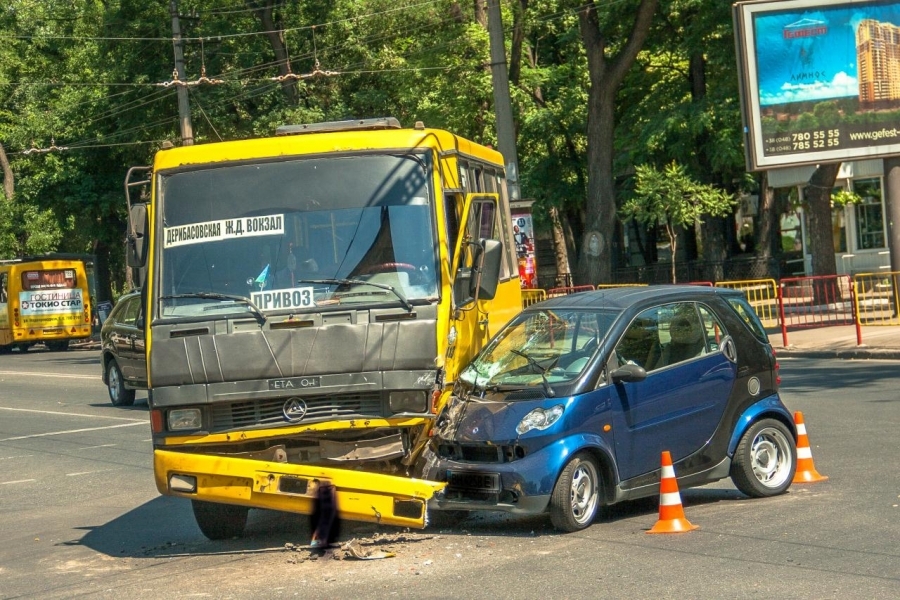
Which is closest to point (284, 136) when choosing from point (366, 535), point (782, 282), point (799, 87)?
point (366, 535)

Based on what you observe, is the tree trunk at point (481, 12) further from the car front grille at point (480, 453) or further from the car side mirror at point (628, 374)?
the car front grille at point (480, 453)

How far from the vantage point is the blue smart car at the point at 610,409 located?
8312 millimetres

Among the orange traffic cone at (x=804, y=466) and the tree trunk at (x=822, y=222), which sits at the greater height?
the tree trunk at (x=822, y=222)

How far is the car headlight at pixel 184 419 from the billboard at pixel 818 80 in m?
18.5

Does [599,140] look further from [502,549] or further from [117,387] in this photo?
[502,549]

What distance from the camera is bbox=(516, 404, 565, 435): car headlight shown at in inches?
326

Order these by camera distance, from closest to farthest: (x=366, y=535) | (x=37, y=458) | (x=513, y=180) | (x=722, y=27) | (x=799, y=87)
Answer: (x=366, y=535) → (x=37, y=458) → (x=513, y=180) → (x=799, y=87) → (x=722, y=27)

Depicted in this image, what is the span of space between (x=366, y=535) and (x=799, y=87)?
18.7 meters

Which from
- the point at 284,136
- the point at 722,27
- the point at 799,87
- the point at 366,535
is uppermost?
the point at 722,27

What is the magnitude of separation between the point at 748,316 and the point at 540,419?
242cm

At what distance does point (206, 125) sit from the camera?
39.3m

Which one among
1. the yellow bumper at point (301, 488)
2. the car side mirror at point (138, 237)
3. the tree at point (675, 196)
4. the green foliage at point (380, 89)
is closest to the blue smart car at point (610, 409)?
the yellow bumper at point (301, 488)

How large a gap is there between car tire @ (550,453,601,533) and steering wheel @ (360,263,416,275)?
1714mm

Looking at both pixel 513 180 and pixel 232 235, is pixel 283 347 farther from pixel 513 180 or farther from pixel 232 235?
pixel 513 180
